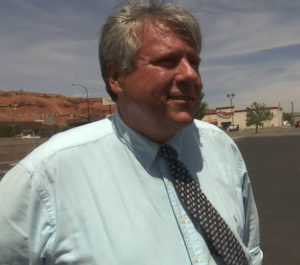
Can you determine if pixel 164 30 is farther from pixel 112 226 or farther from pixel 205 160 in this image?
pixel 112 226

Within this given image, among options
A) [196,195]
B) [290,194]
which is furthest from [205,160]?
[290,194]

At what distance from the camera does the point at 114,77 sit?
1918 millimetres

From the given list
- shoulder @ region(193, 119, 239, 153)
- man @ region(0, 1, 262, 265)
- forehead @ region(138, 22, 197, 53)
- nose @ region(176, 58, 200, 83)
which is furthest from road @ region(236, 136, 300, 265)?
forehead @ region(138, 22, 197, 53)

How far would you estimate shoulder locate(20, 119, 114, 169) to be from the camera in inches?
66.4

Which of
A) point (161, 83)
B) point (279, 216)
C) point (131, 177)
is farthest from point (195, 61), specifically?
point (279, 216)

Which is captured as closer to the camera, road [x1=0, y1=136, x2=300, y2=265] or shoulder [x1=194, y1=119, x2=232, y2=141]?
A: shoulder [x1=194, y1=119, x2=232, y2=141]

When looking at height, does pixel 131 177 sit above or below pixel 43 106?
below

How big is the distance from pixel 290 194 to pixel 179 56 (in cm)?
750

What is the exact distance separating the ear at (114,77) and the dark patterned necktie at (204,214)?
33cm

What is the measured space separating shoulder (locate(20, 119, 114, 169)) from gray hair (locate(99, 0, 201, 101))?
11.1 inches

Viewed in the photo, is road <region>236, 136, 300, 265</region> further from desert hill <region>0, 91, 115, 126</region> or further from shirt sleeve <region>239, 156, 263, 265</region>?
desert hill <region>0, 91, 115, 126</region>

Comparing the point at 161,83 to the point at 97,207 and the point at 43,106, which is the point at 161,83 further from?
the point at 43,106

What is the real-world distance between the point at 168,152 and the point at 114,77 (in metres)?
0.42

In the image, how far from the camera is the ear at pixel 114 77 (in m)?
1.88
